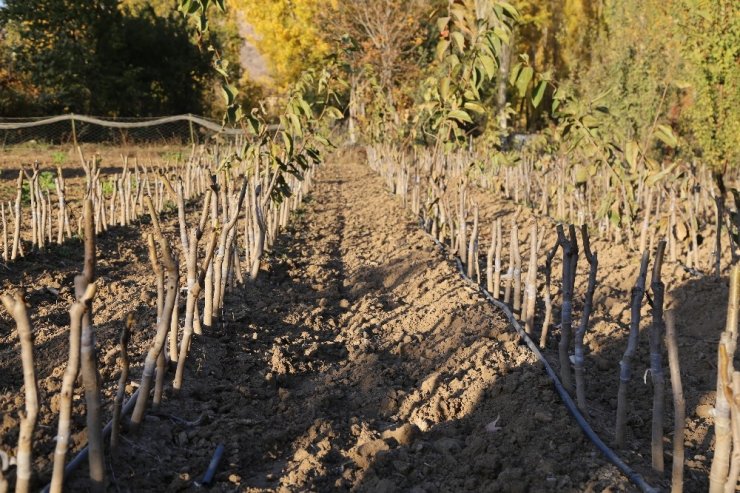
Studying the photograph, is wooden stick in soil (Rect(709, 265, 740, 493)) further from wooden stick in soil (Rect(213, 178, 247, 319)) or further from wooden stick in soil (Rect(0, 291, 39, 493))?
wooden stick in soil (Rect(213, 178, 247, 319))

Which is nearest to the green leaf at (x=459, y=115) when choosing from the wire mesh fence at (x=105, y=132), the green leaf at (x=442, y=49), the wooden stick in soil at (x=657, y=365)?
the green leaf at (x=442, y=49)

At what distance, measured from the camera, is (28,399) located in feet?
6.20

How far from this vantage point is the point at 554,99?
16.4 ft

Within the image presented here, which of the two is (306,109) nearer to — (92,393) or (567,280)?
(567,280)

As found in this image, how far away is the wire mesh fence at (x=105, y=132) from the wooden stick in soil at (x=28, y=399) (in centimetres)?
1486

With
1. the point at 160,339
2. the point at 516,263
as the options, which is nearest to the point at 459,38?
the point at 516,263

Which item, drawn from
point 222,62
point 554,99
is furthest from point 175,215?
point 554,99

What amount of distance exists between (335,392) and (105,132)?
17.2 meters

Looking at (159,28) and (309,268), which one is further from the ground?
(159,28)

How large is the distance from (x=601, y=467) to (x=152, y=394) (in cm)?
180

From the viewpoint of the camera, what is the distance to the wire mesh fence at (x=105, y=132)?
1645cm

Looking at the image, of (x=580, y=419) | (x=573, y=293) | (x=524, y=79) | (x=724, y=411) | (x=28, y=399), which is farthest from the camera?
(x=573, y=293)

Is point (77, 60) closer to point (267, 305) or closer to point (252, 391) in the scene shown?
point (267, 305)

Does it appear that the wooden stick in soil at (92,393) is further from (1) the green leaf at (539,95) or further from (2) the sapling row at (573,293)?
(1) the green leaf at (539,95)
